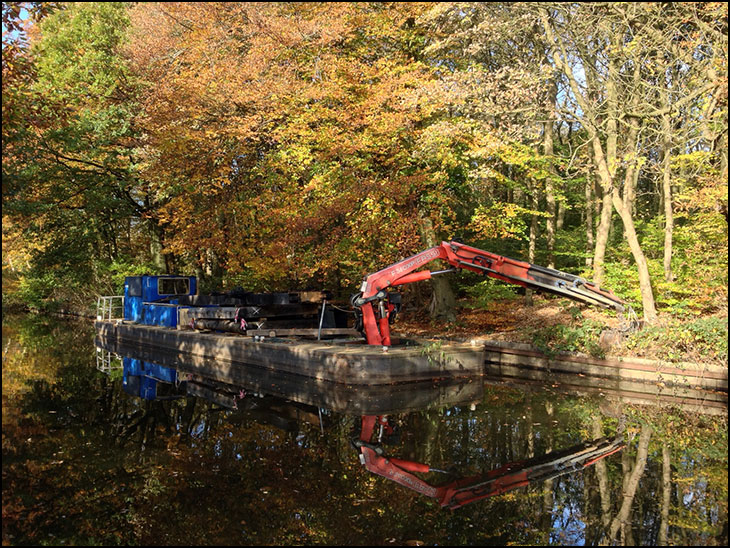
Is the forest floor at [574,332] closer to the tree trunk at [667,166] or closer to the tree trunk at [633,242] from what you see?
the tree trunk at [633,242]

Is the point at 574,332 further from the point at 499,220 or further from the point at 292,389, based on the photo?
the point at 292,389

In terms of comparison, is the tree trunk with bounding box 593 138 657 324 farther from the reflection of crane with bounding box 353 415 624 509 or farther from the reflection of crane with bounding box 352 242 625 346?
the reflection of crane with bounding box 353 415 624 509

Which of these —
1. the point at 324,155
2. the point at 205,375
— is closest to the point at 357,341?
the point at 205,375

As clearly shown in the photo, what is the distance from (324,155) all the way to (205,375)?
7037mm

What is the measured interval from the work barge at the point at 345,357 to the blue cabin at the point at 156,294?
562 mm

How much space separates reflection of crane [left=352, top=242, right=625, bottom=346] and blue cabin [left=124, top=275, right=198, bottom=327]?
9780 mm

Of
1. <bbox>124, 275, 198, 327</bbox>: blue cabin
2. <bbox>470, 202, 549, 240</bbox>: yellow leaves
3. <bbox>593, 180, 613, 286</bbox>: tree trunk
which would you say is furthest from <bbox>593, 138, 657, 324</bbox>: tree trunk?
<bbox>124, 275, 198, 327</bbox>: blue cabin

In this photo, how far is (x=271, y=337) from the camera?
15.4 meters

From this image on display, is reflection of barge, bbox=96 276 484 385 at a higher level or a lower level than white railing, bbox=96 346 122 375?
higher

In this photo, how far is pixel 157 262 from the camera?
27.3 m

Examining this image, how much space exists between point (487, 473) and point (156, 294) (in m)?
17.0

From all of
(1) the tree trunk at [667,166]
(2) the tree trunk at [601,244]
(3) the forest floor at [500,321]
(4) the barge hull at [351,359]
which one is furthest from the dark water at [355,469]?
(1) the tree trunk at [667,166]

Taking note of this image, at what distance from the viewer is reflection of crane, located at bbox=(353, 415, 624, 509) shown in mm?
6496

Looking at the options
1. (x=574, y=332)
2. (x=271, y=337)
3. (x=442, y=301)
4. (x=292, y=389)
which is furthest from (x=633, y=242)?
(x=271, y=337)
